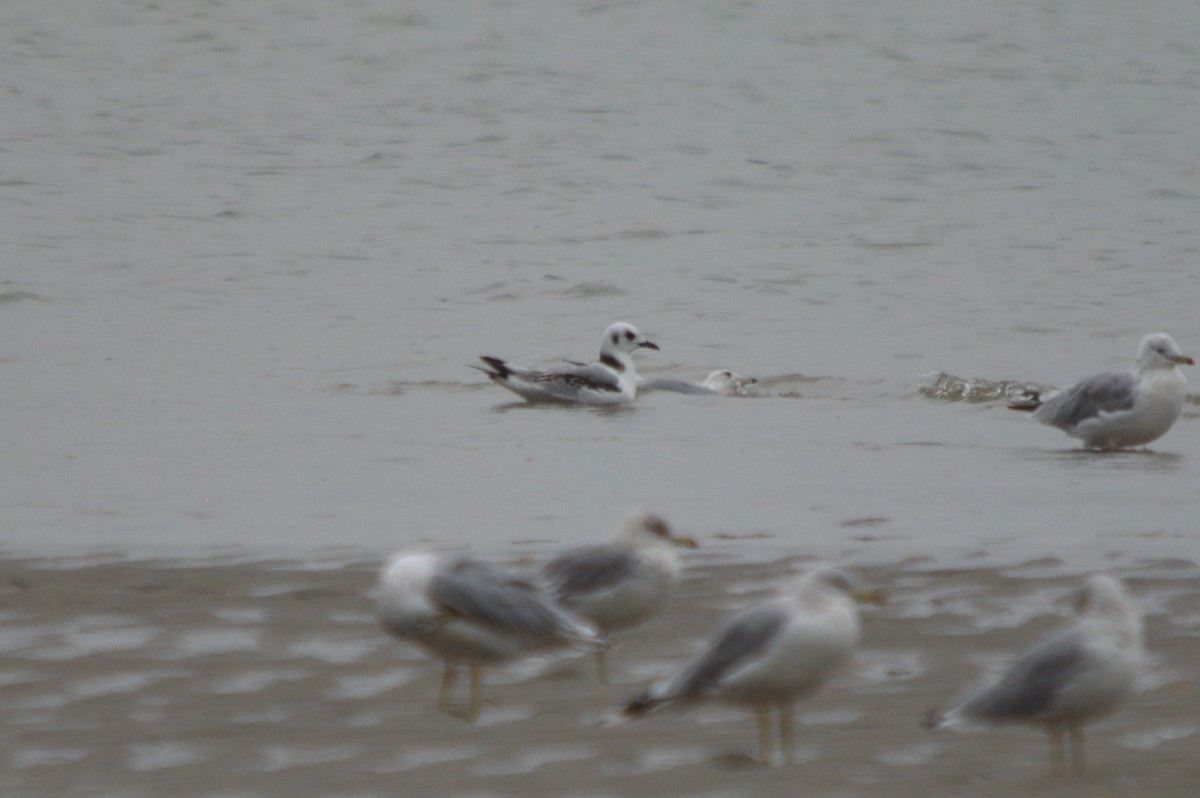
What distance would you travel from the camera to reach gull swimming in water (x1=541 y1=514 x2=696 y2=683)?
5586mm

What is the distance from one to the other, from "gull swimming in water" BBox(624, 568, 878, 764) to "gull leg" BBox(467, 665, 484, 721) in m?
0.53

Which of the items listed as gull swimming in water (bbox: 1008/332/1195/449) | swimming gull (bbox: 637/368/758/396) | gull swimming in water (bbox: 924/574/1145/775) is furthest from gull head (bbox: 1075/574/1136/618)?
swimming gull (bbox: 637/368/758/396)

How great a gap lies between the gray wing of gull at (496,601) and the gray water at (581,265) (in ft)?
6.90

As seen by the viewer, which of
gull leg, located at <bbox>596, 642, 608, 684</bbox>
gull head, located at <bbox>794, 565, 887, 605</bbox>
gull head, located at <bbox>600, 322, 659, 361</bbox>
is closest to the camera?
gull head, located at <bbox>794, 565, 887, 605</bbox>

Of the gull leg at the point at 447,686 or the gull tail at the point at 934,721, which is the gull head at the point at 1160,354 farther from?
the gull leg at the point at 447,686

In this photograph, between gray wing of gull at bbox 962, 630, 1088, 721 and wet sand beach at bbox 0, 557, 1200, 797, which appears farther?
gray wing of gull at bbox 962, 630, 1088, 721

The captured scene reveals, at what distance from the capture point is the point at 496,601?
5.20 meters

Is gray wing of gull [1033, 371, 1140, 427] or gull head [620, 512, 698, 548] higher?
gray wing of gull [1033, 371, 1140, 427]

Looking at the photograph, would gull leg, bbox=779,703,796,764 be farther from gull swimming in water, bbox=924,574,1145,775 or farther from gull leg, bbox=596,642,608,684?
gull leg, bbox=596,642,608,684

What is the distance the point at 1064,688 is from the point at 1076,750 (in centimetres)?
21

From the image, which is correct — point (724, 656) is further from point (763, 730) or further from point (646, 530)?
point (646, 530)

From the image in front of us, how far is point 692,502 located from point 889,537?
1373 mm

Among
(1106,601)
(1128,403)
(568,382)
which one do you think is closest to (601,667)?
(1106,601)

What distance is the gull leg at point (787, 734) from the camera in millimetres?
4731
